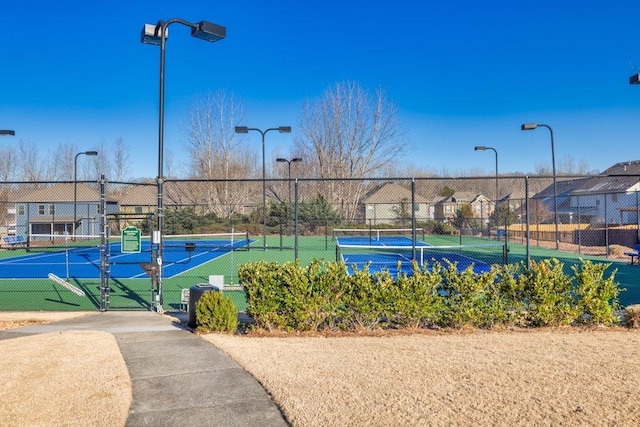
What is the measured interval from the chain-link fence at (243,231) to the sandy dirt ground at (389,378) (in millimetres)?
2746

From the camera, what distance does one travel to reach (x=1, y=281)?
17109mm

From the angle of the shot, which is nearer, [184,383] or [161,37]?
[184,383]

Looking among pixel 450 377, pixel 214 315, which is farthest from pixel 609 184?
pixel 450 377

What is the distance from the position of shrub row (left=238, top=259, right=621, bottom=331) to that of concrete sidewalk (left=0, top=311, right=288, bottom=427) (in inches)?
59.0

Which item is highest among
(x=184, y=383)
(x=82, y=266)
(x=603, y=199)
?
(x=603, y=199)

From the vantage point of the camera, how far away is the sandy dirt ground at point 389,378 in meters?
4.57

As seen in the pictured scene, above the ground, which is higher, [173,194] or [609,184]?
[609,184]

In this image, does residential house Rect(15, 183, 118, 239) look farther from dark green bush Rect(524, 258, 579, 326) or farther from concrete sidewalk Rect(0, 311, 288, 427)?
dark green bush Rect(524, 258, 579, 326)

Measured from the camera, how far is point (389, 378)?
5.62 metres

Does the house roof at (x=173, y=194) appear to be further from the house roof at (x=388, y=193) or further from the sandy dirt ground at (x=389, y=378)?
the sandy dirt ground at (x=389, y=378)

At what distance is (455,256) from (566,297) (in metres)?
17.3

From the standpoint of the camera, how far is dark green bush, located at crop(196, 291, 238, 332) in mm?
8156

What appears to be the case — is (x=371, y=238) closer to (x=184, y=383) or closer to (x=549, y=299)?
(x=549, y=299)

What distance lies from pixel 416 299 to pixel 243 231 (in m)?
28.9
